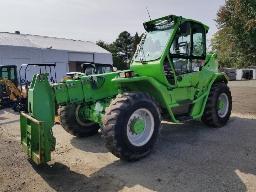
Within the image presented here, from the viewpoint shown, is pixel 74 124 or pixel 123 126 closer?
pixel 123 126

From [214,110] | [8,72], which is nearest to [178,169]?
[214,110]

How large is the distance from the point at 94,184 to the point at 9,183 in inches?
Result: 57.9

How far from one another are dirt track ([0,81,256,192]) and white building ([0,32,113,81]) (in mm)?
26625

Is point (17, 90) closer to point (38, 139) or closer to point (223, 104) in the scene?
point (223, 104)

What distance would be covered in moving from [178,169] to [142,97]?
5.06 feet

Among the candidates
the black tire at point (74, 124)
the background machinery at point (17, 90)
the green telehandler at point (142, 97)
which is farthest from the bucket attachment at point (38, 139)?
the background machinery at point (17, 90)

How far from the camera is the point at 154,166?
6230 millimetres

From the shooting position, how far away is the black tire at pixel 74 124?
8.23 m

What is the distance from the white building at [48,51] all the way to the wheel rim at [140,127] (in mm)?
27833

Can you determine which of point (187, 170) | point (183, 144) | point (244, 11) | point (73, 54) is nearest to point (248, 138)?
point (183, 144)

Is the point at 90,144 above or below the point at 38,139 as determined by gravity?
below

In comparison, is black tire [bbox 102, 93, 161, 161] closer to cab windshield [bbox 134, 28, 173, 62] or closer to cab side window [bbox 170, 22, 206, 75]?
cab windshield [bbox 134, 28, 173, 62]

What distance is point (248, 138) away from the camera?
7961 millimetres

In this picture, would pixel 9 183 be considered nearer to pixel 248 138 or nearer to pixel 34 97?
pixel 34 97
